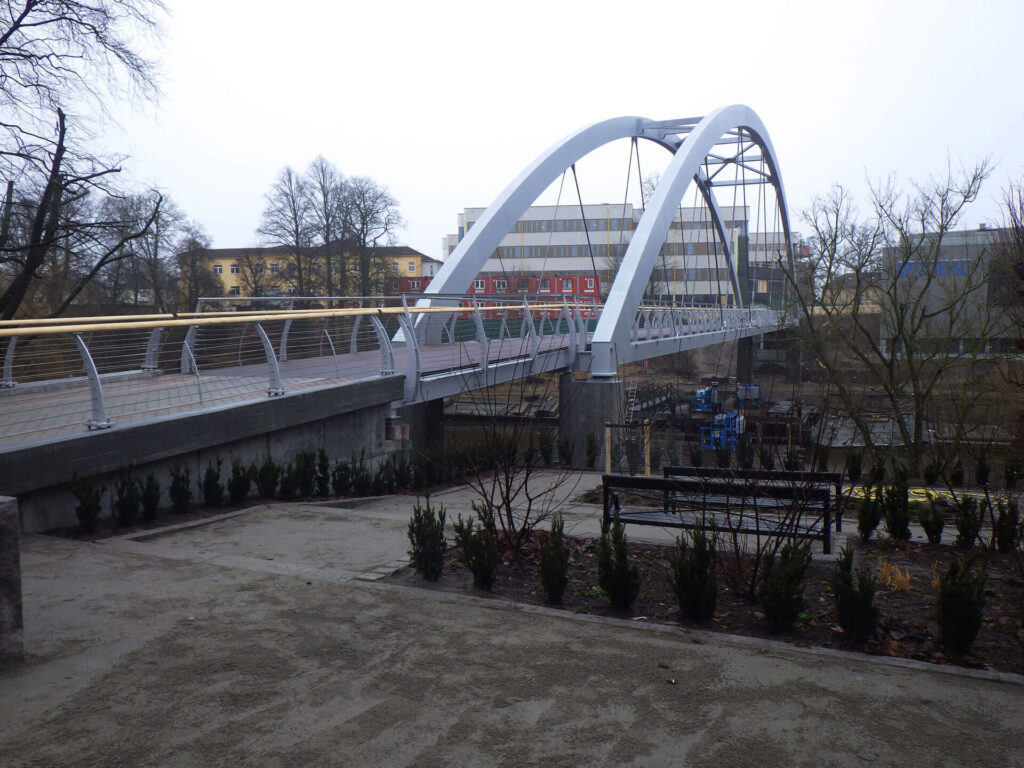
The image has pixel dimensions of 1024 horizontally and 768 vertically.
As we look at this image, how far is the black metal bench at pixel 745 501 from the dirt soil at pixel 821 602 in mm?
301

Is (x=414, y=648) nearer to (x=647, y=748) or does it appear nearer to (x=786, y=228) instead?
(x=647, y=748)

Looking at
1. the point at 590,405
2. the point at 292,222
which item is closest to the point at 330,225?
the point at 292,222

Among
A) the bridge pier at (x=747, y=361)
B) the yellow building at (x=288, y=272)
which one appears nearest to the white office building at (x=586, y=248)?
the bridge pier at (x=747, y=361)

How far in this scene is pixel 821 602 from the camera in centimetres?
509

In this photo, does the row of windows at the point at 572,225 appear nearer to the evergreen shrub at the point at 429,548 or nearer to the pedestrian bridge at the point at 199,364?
the pedestrian bridge at the point at 199,364

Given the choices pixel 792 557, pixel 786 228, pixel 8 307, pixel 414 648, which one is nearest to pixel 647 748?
pixel 414 648

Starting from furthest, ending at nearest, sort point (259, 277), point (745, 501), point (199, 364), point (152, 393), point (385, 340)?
point (259, 277), point (199, 364), point (385, 340), point (152, 393), point (745, 501)

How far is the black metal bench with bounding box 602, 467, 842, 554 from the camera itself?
18.6ft

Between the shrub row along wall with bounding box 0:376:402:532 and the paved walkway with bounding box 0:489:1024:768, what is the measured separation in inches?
52.9

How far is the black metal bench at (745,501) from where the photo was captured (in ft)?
18.6

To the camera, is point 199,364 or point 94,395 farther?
point 199,364

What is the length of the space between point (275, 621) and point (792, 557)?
2981 millimetres

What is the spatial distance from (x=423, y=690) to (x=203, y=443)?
4937 millimetres

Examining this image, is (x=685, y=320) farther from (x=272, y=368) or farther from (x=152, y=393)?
(x=152, y=393)
